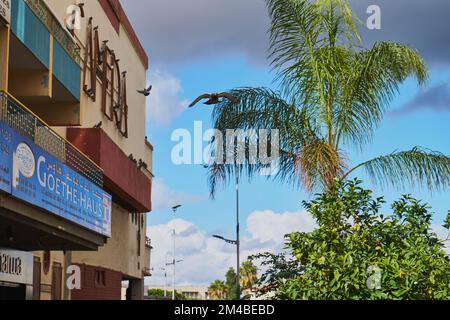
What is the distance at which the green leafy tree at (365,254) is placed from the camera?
1292 centimetres

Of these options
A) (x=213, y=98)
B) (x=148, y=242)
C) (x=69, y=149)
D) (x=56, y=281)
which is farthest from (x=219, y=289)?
(x=213, y=98)

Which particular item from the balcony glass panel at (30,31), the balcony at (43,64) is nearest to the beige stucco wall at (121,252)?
the balcony at (43,64)

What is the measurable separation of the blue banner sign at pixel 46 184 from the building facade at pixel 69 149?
0.03 m

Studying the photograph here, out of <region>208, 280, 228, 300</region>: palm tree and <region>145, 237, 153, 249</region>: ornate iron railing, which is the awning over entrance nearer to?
<region>145, 237, 153, 249</region>: ornate iron railing

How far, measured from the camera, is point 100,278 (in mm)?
35375

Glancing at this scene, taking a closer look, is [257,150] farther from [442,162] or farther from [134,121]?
[134,121]

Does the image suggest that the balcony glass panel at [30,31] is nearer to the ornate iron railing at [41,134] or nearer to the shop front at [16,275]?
the ornate iron railing at [41,134]

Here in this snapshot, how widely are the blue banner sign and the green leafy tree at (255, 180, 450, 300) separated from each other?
5668 millimetres

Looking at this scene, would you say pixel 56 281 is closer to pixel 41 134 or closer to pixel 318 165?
pixel 41 134

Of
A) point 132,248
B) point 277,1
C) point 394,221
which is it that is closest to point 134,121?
point 132,248

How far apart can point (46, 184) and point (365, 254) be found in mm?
7931

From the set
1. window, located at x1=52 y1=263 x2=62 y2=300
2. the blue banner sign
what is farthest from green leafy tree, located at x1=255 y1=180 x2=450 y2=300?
window, located at x1=52 y1=263 x2=62 y2=300
